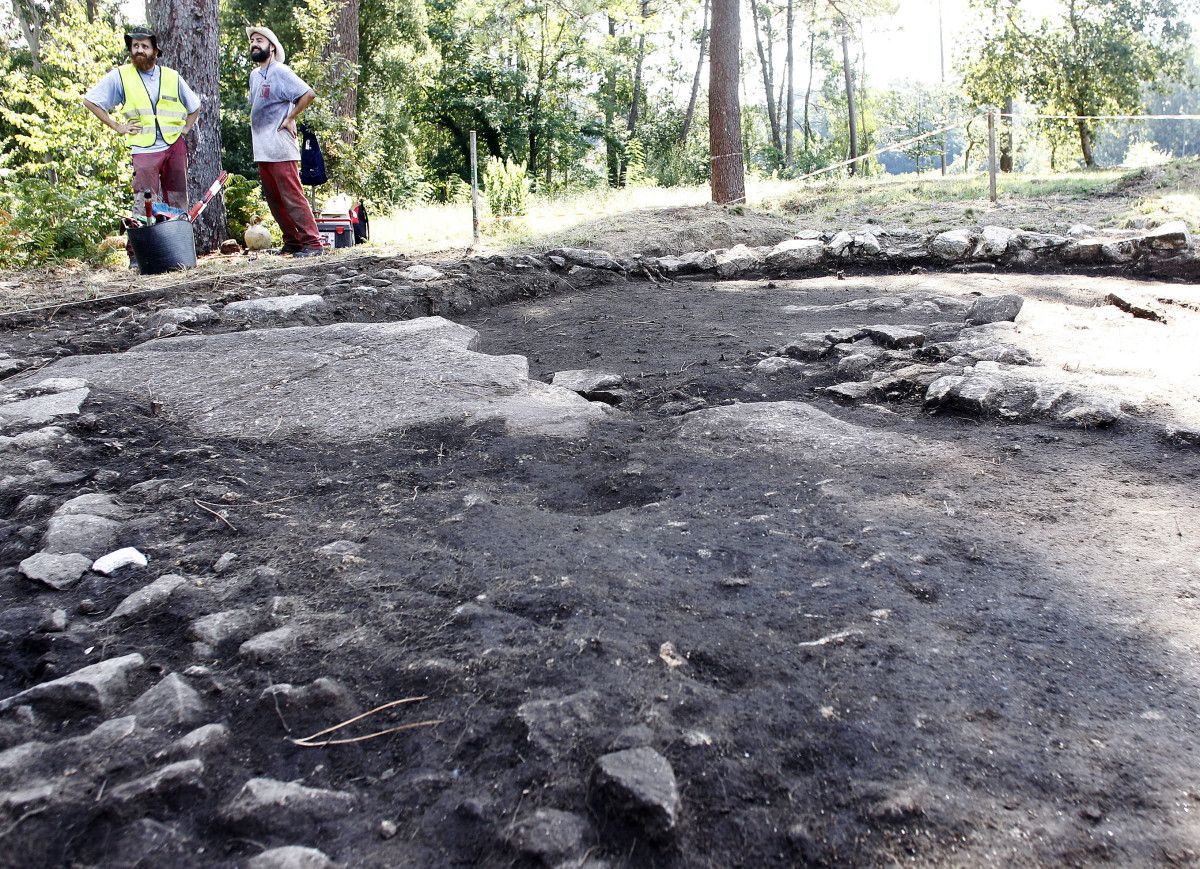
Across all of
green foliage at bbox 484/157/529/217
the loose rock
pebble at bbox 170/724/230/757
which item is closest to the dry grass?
green foliage at bbox 484/157/529/217

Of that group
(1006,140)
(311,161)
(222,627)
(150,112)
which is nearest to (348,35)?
(311,161)

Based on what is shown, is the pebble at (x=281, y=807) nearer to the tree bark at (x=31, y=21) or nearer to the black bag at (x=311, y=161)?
the black bag at (x=311, y=161)

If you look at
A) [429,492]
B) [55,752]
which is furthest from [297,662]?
[429,492]

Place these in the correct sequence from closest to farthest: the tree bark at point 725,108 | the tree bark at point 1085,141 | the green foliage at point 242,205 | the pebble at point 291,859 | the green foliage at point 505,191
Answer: the pebble at point 291,859
the green foliage at point 242,205
the green foliage at point 505,191
the tree bark at point 725,108
the tree bark at point 1085,141

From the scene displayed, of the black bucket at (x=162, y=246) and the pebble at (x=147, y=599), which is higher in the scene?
the black bucket at (x=162, y=246)

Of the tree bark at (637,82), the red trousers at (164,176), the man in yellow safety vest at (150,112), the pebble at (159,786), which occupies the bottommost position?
the pebble at (159,786)

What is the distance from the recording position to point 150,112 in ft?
22.1

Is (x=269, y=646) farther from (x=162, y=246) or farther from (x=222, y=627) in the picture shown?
(x=162, y=246)

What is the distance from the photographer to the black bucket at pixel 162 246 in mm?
6297

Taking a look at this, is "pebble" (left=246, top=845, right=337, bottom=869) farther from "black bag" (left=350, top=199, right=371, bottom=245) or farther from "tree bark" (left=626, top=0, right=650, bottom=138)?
"tree bark" (left=626, top=0, right=650, bottom=138)

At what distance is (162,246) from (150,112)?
45.9 inches

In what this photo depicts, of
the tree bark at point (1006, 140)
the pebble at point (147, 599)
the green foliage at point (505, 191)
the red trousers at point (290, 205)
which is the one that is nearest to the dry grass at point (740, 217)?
the red trousers at point (290, 205)

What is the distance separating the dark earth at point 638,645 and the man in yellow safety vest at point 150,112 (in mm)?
4271

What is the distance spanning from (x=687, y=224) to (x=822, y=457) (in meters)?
5.77
